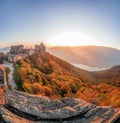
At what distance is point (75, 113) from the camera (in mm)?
11672

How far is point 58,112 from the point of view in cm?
1159

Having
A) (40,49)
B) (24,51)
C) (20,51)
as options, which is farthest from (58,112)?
(40,49)

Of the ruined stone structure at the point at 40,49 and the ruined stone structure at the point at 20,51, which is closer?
the ruined stone structure at the point at 20,51

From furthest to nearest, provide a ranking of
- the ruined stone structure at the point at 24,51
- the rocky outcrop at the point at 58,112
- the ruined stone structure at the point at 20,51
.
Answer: the ruined stone structure at the point at 20,51 → the ruined stone structure at the point at 24,51 → the rocky outcrop at the point at 58,112

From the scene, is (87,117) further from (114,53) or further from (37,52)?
(114,53)

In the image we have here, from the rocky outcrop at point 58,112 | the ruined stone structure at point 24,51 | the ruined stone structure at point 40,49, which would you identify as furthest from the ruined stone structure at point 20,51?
the rocky outcrop at point 58,112

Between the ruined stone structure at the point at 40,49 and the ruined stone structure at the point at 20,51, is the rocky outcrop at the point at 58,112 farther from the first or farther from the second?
the ruined stone structure at the point at 40,49

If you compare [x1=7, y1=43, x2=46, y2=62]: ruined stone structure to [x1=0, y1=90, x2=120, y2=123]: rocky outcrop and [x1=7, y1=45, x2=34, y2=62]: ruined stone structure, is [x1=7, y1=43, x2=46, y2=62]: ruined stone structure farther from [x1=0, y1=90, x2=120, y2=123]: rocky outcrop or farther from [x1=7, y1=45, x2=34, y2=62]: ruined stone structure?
[x1=0, y1=90, x2=120, y2=123]: rocky outcrop

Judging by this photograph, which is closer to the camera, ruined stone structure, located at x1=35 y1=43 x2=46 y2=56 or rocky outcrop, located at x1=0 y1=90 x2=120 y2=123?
rocky outcrop, located at x1=0 y1=90 x2=120 y2=123

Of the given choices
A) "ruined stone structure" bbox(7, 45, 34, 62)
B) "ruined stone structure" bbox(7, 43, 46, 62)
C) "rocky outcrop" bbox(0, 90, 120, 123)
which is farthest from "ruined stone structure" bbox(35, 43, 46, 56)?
"rocky outcrop" bbox(0, 90, 120, 123)

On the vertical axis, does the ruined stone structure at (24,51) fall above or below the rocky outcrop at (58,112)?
below

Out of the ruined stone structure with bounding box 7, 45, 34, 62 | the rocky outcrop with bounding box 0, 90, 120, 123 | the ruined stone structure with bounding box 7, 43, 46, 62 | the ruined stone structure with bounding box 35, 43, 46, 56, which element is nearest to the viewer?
the rocky outcrop with bounding box 0, 90, 120, 123

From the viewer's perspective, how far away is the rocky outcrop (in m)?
11.1

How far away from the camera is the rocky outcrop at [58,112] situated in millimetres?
11150
